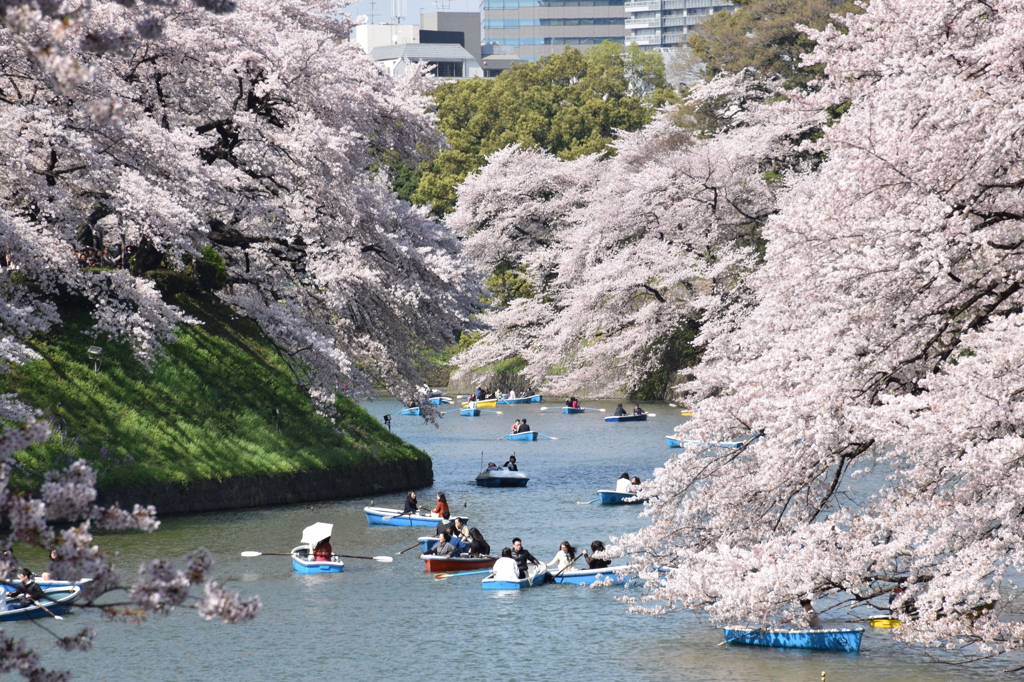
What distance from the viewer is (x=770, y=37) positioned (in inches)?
2112

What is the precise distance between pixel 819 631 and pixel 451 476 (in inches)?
848

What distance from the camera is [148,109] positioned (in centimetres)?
2839

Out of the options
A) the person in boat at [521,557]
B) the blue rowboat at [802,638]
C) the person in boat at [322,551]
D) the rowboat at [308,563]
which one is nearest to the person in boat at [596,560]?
the person in boat at [521,557]

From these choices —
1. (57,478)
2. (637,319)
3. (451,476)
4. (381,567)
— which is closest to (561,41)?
(637,319)

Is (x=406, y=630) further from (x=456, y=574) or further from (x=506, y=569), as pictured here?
(x=456, y=574)

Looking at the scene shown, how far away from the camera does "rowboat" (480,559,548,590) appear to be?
22016 mm

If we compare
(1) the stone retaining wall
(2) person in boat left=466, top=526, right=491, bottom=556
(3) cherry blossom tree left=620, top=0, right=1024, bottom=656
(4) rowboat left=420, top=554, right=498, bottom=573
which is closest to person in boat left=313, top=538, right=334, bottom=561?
(4) rowboat left=420, top=554, right=498, bottom=573

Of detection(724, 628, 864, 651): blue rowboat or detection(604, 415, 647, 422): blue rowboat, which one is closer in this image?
detection(724, 628, 864, 651): blue rowboat

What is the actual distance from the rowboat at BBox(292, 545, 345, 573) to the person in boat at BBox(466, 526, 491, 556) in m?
2.53

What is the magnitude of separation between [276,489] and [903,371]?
1893 cm

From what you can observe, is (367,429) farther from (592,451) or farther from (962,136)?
(962,136)

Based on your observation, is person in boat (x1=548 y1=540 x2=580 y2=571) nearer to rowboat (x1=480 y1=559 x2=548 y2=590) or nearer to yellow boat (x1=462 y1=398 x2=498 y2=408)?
rowboat (x1=480 y1=559 x2=548 y2=590)

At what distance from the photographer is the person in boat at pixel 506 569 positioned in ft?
71.8

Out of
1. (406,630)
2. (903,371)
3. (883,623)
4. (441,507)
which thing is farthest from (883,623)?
(441,507)
